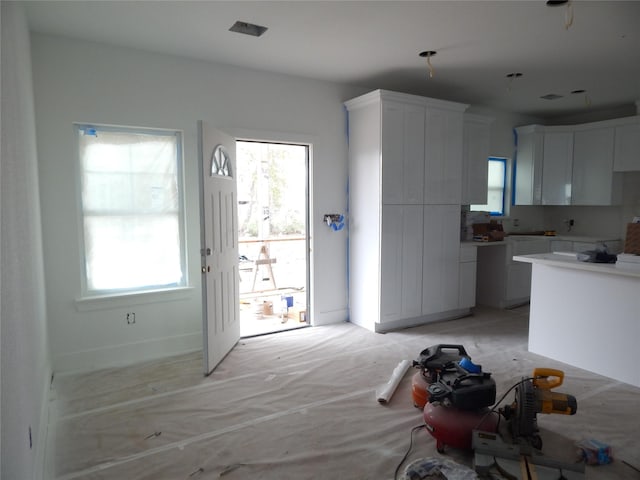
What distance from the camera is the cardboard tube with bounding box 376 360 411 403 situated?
2857 millimetres

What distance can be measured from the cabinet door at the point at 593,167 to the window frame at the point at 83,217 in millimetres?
5368

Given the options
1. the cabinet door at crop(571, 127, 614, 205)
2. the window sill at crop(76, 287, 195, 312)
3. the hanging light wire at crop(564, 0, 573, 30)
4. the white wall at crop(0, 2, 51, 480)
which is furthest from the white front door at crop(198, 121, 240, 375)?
the cabinet door at crop(571, 127, 614, 205)

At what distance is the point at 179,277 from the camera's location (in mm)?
3824

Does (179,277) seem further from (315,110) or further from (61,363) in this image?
(315,110)

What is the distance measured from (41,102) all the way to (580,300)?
466 cm

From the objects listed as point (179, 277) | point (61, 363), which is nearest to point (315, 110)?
point (179, 277)

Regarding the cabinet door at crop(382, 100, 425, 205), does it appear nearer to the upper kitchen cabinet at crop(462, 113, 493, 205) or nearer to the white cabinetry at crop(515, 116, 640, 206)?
the upper kitchen cabinet at crop(462, 113, 493, 205)

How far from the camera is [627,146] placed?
527 cm

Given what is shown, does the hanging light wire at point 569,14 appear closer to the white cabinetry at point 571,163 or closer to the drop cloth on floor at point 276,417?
the drop cloth on floor at point 276,417

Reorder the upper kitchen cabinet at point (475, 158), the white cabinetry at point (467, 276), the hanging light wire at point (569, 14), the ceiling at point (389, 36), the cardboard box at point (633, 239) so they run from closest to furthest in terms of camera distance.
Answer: the hanging light wire at point (569, 14) < the ceiling at point (389, 36) < the cardboard box at point (633, 239) < the white cabinetry at point (467, 276) < the upper kitchen cabinet at point (475, 158)

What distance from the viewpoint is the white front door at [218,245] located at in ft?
10.6

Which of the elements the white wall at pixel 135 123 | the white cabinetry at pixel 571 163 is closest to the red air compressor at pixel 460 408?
the white wall at pixel 135 123

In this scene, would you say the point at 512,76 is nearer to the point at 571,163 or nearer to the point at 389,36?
the point at 389,36

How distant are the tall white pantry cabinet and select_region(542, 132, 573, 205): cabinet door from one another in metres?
2.06
